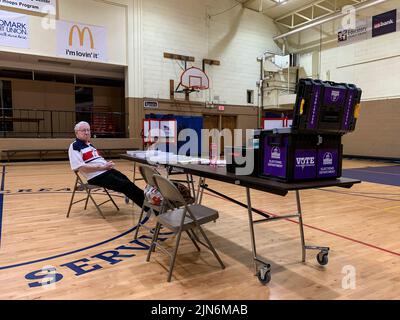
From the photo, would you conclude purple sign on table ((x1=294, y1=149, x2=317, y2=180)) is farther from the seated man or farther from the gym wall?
the gym wall

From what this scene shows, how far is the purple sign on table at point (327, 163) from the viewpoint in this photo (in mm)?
2196

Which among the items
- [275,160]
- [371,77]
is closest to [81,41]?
[275,160]

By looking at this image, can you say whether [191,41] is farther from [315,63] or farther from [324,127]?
[324,127]

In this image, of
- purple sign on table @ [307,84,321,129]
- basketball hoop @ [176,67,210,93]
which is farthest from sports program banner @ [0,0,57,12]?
purple sign on table @ [307,84,321,129]

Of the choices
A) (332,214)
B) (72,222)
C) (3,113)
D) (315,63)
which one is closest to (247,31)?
(315,63)

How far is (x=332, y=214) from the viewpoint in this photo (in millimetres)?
4137

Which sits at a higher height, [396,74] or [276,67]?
[276,67]

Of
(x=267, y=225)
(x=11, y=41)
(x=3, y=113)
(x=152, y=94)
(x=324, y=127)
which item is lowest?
(x=267, y=225)

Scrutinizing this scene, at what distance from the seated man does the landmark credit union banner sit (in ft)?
24.9

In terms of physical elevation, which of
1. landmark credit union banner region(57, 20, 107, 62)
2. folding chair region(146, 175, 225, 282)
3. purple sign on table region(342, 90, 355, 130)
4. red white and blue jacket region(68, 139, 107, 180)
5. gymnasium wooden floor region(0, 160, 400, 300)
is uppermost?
landmark credit union banner region(57, 20, 107, 62)

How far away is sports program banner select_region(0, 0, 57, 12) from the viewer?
9.34 metres

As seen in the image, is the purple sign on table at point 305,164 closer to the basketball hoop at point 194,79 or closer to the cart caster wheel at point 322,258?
the cart caster wheel at point 322,258

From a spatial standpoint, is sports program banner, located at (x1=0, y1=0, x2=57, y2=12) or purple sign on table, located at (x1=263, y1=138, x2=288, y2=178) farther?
sports program banner, located at (x1=0, y1=0, x2=57, y2=12)

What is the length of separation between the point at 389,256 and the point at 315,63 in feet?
40.3
